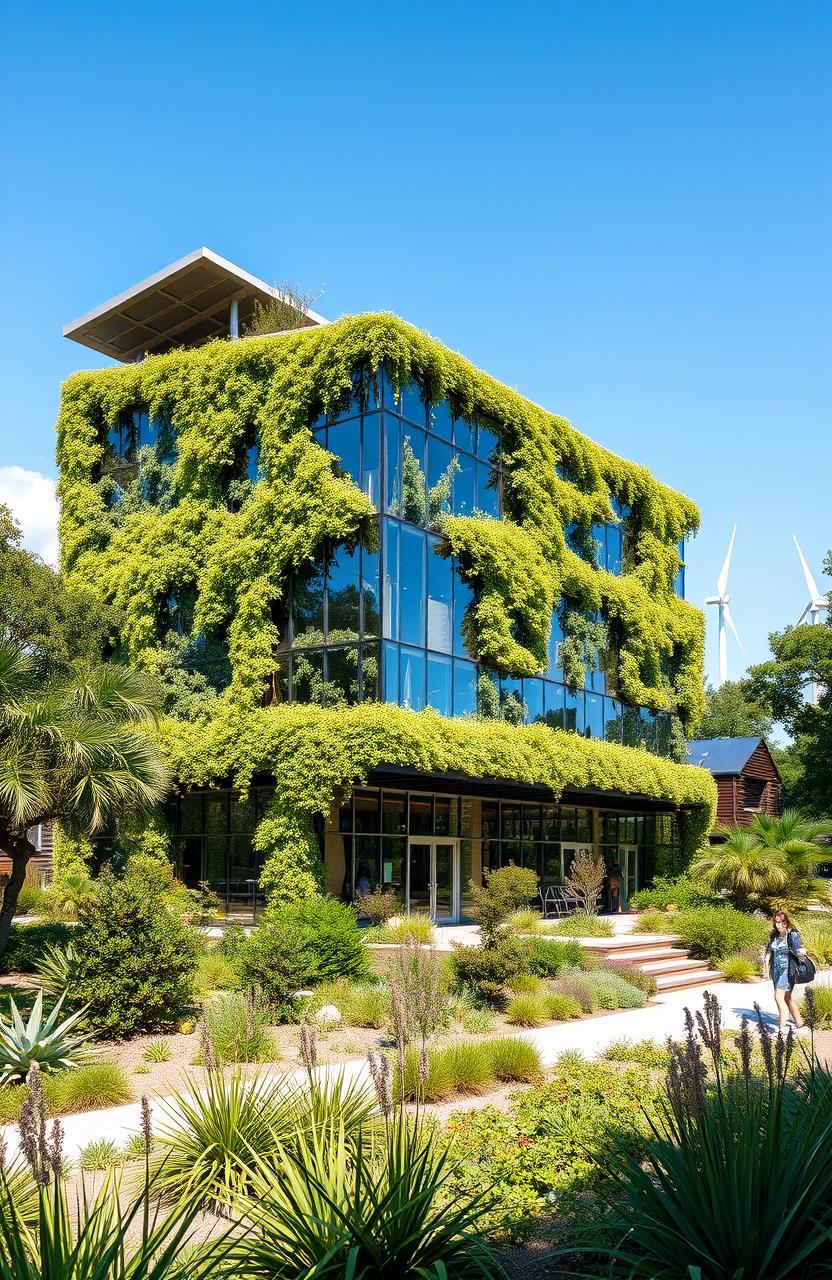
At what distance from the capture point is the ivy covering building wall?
25938 millimetres

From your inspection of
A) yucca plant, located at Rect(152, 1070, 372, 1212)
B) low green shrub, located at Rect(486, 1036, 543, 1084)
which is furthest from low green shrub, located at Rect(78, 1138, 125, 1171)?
low green shrub, located at Rect(486, 1036, 543, 1084)

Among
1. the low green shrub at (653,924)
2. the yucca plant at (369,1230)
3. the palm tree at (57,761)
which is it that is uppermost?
the palm tree at (57,761)

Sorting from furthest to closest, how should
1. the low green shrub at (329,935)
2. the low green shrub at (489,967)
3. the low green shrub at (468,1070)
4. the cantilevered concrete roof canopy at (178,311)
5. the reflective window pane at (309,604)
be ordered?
the cantilevered concrete roof canopy at (178,311)
the reflective window pane at (309,604)
the low green shrub at (489,967)
the low green shrub at (329,935)
the low green shrub at (468,1070)

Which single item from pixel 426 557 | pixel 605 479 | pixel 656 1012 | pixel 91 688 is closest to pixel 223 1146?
pixel 91 688

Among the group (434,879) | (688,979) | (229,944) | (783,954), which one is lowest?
(688,979)

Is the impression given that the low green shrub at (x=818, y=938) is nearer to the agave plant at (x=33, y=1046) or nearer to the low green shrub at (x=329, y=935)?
the low green shrub at (x=329, y=935)

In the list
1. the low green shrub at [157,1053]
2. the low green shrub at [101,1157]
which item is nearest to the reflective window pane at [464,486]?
the low green shrub at [157,1053]

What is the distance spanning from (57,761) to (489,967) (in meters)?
7.47

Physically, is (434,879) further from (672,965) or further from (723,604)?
(723,604)

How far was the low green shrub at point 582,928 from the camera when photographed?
25614 mm

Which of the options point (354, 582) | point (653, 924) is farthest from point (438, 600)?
point (653, 924)

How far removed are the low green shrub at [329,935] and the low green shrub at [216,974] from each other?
3.05 ft

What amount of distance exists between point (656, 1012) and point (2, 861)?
28.0 m

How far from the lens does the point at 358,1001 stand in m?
14.7
